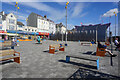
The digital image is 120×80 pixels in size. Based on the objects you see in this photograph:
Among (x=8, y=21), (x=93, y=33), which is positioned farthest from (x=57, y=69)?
(x=8, y=21)

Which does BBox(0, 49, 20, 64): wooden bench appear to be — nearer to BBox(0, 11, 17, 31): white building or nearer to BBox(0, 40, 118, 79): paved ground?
BBox(0, 40, 118, 79): paved ground

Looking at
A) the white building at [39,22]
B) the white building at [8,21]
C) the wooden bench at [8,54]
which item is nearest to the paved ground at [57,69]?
the wooden bench at [8,54]

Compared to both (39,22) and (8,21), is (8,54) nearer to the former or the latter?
(8,21)

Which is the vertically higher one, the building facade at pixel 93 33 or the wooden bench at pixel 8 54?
the building facade at pixel 93 33

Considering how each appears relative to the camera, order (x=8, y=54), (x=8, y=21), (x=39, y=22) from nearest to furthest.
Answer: (x=8, y=54) → (x=8, y=21) → (x=39, y=22)

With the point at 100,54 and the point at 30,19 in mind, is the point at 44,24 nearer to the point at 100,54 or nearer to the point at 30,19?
the point at 30,19

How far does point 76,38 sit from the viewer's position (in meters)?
42.1

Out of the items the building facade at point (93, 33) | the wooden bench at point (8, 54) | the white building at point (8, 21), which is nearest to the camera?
the wooden bench at point (8, 54)

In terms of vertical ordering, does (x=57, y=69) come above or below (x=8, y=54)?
below

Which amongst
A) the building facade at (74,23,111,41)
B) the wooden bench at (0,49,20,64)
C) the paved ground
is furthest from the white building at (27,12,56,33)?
the paved ground

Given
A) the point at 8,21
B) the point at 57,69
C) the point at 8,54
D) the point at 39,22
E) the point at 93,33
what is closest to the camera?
the point at 57,69

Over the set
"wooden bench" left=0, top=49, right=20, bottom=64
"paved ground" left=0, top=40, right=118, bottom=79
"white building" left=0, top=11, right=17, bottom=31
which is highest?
"white building" left=0, top=11, right=17, bottom=31

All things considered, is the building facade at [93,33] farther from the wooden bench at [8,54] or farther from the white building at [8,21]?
the wooden bench at [8,54]

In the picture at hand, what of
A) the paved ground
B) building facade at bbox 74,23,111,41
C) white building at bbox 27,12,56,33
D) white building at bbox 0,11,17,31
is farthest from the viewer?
white building at bbox 27,12,56,33
